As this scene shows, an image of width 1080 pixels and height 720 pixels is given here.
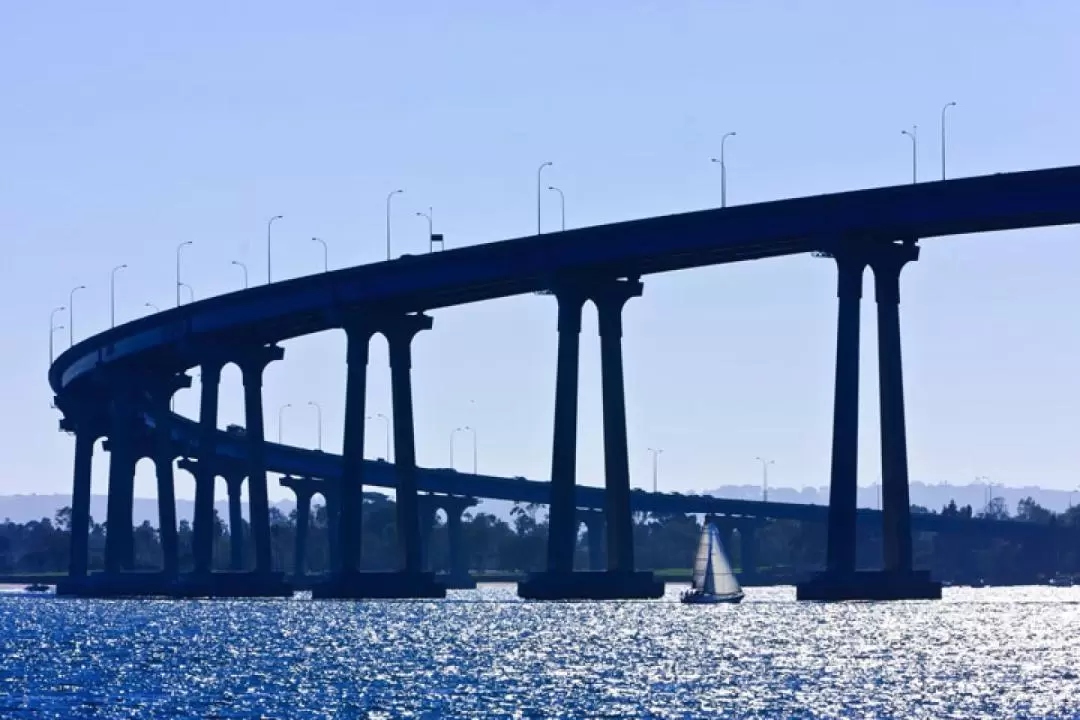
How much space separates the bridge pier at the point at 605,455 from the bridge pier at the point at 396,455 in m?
15.8

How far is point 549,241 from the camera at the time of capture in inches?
5984

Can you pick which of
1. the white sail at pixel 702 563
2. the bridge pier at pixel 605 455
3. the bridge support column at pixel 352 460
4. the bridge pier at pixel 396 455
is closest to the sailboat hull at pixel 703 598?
the white sail at pixel 702 563

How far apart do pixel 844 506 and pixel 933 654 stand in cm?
4348

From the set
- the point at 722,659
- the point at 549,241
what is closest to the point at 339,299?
the point at 549,241

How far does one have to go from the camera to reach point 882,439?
144000 millimetres

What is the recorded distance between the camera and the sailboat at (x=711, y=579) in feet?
547

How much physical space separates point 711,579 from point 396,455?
23.3 m

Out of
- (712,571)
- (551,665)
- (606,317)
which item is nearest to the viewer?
(551,665)

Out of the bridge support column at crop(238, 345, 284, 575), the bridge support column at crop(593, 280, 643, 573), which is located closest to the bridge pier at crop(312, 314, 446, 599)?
the bridge support column at crop(238, 345, 284, 575)

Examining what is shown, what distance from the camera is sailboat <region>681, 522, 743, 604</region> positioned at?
166875 mm

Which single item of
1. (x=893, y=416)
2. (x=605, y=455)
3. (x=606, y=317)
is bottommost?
(x=605, y=455)

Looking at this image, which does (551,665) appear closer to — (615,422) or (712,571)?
(615,422)

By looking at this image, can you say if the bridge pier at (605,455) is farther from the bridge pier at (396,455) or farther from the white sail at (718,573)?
the bridge pier at (396,455)

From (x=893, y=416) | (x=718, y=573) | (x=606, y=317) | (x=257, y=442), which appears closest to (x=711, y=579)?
(x=718, y=573)
